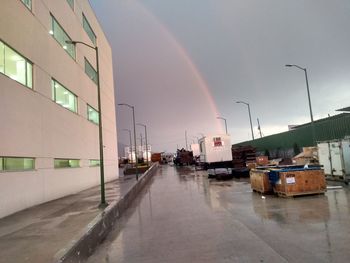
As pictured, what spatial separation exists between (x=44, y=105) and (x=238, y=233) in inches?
544

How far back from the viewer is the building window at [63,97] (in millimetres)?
22141

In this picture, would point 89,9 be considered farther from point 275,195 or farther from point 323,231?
point 323,231

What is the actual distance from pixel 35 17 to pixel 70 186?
10.6 metres

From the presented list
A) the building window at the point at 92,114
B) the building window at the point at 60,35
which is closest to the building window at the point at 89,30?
the building window at the point at 60,35

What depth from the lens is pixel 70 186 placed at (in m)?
23.9

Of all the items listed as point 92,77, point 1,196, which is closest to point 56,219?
point 1,196

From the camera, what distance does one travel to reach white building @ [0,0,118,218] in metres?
15.5

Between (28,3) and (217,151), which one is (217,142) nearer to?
(217,151)

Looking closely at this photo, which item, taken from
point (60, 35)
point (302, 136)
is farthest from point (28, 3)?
point (302, 136)

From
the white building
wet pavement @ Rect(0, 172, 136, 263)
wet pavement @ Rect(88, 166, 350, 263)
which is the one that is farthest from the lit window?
wet pavement @ Rect(0, 172, 136, 263)

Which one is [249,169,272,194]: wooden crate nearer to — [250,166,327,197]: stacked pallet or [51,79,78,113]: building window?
[250,166,327,197]: stacked pallet

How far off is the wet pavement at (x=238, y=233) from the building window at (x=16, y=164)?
17.3ft

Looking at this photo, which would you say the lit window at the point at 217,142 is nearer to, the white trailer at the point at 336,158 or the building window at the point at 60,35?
the white trailer at the point at 336,158

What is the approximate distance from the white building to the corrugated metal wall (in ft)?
69.5
